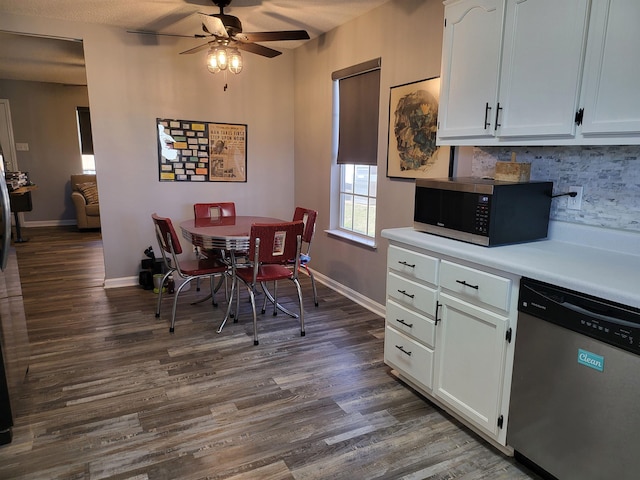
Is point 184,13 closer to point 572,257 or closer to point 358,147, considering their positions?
point 358,147

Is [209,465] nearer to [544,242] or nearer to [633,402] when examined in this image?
[633,402]

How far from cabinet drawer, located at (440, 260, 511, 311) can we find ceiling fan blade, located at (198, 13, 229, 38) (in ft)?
6.99

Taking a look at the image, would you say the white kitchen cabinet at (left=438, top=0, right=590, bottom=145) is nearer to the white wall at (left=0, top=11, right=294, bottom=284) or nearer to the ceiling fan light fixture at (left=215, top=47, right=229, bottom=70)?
the ceiling fan light fixture at (left=215, top=47, right=229, bottom=70)

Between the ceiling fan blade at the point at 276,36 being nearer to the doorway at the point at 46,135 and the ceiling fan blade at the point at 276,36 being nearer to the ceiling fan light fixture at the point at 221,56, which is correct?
the ceiling fan light fixture at the point at 221,56

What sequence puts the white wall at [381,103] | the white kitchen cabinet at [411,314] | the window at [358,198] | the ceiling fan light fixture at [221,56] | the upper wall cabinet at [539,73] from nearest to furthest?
the upper wall cabinet at [539,73] → the white kitchen cabinet at [411,314] → the white wall at [381,103] → the ceiling fan light fixture at [221,56] → the window at [358,198]

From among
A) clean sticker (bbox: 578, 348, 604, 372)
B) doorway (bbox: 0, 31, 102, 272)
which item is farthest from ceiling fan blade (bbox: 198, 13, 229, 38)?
doorway (bbox: 0, 31, 102, 272)

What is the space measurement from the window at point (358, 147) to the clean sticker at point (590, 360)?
2.34m

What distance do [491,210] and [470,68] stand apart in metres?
0.82

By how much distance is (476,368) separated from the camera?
1.96 meters

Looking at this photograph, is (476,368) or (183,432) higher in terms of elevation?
(476,368)

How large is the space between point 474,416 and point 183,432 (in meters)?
1.40

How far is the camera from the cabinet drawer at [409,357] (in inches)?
88.8

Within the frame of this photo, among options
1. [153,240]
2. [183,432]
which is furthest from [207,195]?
[183,432]

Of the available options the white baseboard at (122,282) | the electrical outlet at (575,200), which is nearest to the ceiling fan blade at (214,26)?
the electrical outlet at (575,200)
